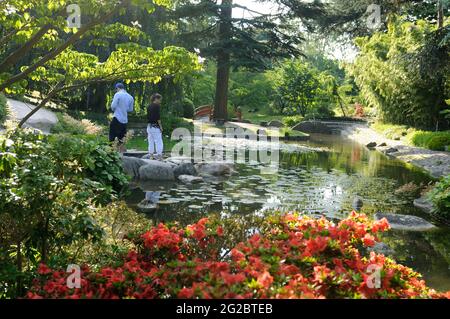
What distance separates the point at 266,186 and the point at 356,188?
2.33m

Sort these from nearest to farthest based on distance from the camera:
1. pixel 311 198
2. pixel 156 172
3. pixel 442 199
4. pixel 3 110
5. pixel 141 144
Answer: pixel 442 199 < pixel 311 198 < pixel 156 172 < pixel 3 110 < pixel 141 144

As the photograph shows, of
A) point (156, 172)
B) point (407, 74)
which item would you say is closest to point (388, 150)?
point (407, 74)

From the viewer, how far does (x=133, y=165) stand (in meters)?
12.0

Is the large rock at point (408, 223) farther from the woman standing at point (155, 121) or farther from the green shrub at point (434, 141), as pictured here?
the green shrub at point (434, 141)

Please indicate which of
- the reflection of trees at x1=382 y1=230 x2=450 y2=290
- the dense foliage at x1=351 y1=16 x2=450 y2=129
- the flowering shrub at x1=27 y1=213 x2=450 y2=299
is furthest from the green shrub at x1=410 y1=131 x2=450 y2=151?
the flowering shrub at x1=27 y1=213 x2=450 y2=299

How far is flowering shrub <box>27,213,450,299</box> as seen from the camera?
3.14 m

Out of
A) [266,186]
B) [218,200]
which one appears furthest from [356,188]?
[218,200]

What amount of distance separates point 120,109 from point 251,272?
10.0m

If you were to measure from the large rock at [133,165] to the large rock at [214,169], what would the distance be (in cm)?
165

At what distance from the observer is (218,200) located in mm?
9547

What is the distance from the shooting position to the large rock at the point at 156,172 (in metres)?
11.7

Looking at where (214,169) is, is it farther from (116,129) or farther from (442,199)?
(442,199)

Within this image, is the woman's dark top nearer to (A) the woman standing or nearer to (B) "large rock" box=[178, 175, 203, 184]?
(A) the woman standing

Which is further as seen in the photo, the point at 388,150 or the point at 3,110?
the point at 388,150
